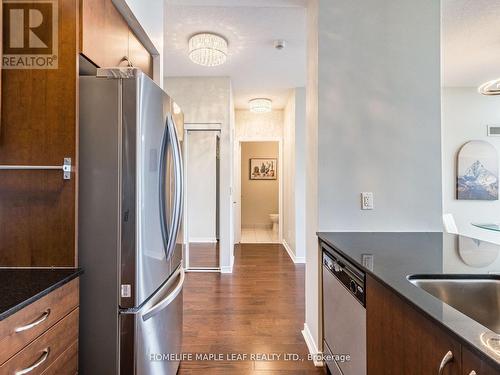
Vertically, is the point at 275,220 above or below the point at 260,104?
below

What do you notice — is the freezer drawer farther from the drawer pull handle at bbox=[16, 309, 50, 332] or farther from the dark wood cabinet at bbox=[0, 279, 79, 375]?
the drawer pull handle at bbox=[16, 309, 50, 332]

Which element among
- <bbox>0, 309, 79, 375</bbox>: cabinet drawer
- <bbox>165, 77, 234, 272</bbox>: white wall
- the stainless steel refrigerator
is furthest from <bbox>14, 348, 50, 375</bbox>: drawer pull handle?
<bbox>165, 77, 234, 272</bbox>: white wall

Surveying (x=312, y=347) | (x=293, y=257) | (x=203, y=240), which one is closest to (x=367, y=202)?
(x=312, y=347)

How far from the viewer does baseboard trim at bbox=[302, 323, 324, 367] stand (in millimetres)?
2035

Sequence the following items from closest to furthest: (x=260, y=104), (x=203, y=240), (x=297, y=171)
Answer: (x=297, y=171), (x=260, y=104), (x=203, y=240)

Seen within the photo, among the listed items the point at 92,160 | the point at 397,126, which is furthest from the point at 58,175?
the point at 397,126

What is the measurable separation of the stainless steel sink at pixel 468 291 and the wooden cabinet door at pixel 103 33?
178cm

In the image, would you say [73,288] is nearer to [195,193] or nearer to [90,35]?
[90,35]

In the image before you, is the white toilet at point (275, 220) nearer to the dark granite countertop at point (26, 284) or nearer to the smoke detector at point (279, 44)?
the smoke detector at point (279, 44)

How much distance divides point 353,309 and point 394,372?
1.27ft

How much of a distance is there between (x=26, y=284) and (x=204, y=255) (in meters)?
3.69

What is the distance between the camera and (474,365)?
0.67 meters

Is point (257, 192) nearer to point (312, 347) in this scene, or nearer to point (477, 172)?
point (477, 172)

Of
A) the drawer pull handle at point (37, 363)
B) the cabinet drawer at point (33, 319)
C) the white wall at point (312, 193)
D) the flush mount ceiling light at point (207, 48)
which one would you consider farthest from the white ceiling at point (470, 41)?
the drawer pull handle at point (37, 363)
